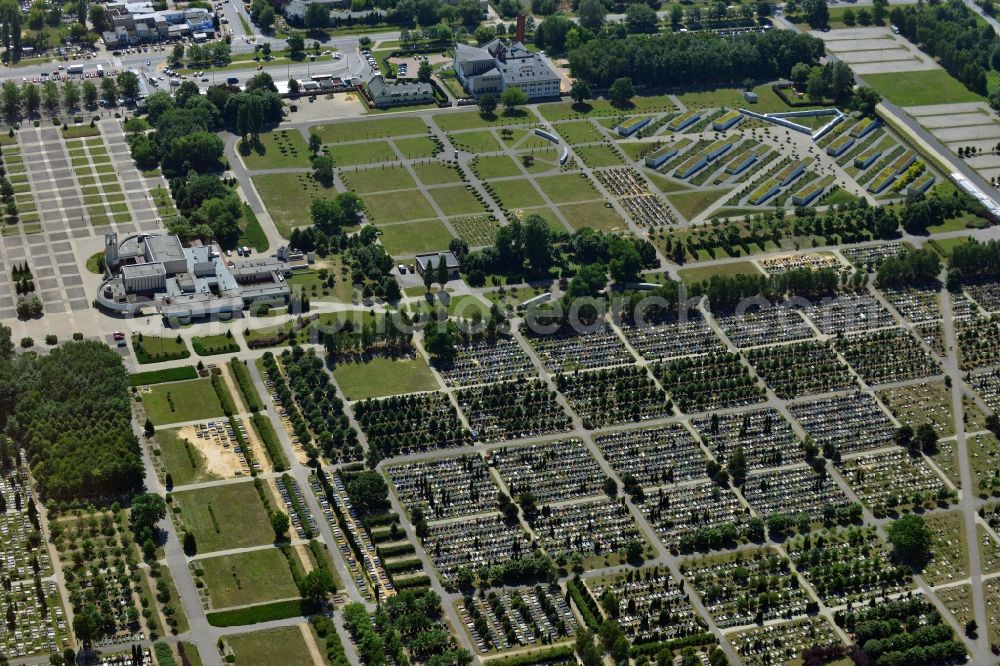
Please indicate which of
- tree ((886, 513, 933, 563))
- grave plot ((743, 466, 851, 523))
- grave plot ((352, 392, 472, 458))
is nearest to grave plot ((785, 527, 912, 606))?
tree ((886, 513, 933, 563))

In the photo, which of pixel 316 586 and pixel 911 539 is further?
pixel 911 539

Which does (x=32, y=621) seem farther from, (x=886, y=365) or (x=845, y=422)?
(x=886, y=365)

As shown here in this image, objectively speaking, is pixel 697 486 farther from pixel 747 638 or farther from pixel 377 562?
pixel 377 562

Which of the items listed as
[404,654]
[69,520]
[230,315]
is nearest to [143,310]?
[230,315]

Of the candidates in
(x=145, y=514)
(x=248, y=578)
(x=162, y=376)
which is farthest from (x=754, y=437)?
(x=162, y=376)

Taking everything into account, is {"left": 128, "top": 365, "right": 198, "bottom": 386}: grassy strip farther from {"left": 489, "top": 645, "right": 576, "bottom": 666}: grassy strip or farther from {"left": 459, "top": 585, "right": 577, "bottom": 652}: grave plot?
{"left": 489, "top": 645, "right": 576, "bottom": 666}: grassy strip

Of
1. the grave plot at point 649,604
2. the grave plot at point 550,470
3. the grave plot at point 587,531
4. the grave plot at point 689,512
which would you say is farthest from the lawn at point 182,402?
the grave plot at point 689,512
